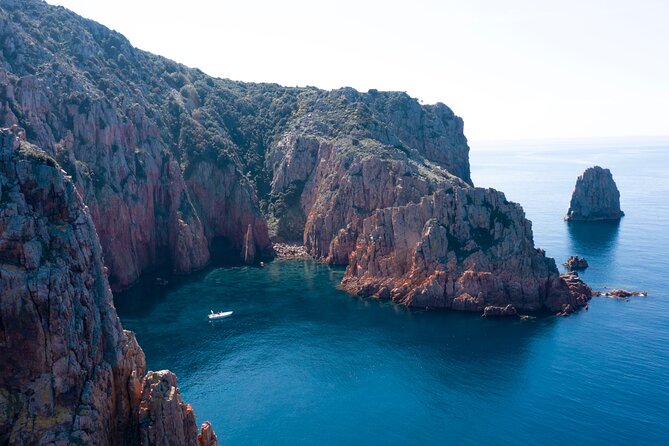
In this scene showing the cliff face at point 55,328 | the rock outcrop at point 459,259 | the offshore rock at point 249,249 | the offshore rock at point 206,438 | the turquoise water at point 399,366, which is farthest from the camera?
the offshore rock at point 249,249

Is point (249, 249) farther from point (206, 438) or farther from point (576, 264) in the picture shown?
point (206, 438)

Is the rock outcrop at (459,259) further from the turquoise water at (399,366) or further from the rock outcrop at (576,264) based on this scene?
the rock outcrop at (576,264)

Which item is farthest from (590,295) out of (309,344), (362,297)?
(309,344)

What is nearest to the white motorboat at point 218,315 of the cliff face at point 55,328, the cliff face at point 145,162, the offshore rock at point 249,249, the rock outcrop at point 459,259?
the cliff face at point 145,162

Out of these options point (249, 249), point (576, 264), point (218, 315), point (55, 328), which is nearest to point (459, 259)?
point (576, 264)

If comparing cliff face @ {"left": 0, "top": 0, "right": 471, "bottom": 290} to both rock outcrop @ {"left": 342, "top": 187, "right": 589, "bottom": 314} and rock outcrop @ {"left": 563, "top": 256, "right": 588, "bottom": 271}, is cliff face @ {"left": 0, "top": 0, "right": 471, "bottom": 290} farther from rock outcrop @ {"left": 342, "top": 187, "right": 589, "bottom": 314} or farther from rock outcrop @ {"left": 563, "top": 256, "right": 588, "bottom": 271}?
rock outcrop @ {"left": 563, "top": 256, "right": 588, "bottom": 271}

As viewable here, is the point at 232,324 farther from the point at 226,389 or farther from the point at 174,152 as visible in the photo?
the point at 174,152
